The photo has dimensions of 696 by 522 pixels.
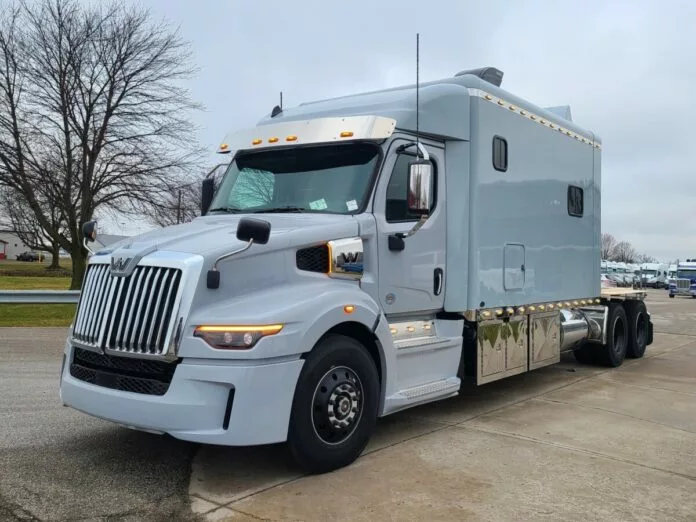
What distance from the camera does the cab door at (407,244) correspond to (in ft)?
18.0

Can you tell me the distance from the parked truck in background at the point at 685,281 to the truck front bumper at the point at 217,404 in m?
47.0

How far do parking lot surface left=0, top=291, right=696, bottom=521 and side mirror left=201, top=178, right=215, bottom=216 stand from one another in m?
2.38

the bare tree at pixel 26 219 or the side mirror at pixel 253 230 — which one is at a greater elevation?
the bare tree at pixel 26 219

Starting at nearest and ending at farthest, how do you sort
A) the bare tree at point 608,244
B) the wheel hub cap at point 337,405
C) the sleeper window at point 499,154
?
1. the wheel hub cap at point 337,405
2. the sleeper window at point 499,154
3. the bare tree at point 608,244

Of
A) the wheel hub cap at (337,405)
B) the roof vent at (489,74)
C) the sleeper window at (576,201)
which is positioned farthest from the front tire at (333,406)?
the sleeper window at (576,201)

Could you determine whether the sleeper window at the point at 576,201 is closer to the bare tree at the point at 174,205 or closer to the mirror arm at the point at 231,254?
the mirror arm at the point at 231,254

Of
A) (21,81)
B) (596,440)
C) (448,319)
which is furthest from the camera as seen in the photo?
(21,81)

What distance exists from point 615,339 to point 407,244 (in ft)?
21.1

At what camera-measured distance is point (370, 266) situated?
5.35 m

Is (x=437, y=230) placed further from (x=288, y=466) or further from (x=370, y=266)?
(x=288, y=466)

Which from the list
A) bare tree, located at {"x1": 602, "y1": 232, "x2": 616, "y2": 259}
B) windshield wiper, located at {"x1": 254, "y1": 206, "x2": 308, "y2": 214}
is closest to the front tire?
windshield wiper, located at {"x1": 254, "y1": 206, "x2": 308, "y2": 214}

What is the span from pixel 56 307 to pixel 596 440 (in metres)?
14.7

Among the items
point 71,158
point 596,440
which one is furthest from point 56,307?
point 596,440

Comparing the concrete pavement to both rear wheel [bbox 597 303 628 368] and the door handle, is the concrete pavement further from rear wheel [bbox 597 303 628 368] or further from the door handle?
rear wheel [bbox 597 303 628 368]
